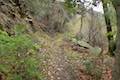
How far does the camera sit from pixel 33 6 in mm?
15812

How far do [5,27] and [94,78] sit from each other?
12.7 feet

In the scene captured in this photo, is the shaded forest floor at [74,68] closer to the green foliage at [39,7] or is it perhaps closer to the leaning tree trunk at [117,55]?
the leaning tree trunk at [117,55]

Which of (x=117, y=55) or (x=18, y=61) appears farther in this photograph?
(x=18, y=61)

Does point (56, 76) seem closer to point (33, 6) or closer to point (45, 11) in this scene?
point (33, 6)

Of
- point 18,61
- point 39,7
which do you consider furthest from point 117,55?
point 39,7

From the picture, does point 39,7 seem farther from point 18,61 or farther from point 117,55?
point 117,55

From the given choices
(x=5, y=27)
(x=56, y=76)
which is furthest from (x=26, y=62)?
(x=5, y=27)

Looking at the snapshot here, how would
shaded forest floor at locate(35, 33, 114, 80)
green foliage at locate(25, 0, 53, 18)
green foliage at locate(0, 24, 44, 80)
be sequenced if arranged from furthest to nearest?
1. green foliage at locate(25, 0, 53, 18)
2. shaded forest floor at locate(35, 33, 114, 80)
3. green foliage at locate(0, 24, 44, 80)

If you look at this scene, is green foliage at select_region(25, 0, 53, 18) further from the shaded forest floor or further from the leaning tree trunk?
the leaning tree trunk

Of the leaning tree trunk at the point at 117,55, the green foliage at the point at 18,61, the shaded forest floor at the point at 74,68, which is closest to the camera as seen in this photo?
the leaning tree trunk at the point at 117,55

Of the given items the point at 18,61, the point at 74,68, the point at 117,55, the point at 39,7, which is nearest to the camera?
the point at 117,55

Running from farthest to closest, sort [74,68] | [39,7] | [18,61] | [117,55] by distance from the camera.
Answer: [39,7] < [74,68] < [18,61] < [117,55]

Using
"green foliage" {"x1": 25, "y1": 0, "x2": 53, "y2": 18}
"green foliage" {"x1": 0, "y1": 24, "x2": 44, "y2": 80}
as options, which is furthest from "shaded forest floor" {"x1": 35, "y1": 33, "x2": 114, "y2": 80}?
"green foliage" {"x1": 25, "y1": 0, "x2": 53, "y2": 18}

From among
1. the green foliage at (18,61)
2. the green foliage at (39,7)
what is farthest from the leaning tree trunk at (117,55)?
the green foliage at (39,7)
